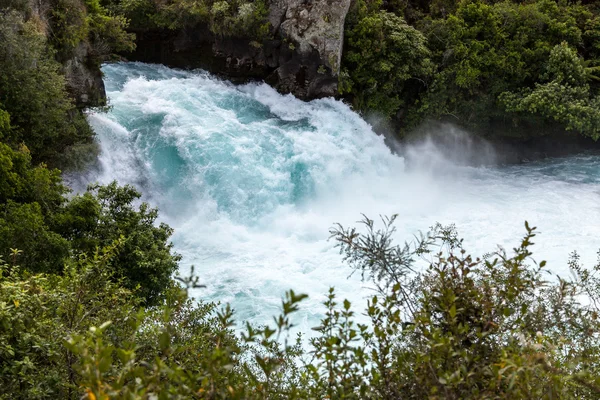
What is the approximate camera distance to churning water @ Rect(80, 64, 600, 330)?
13.5 metres

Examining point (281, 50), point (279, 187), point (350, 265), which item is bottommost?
point (279, 187)

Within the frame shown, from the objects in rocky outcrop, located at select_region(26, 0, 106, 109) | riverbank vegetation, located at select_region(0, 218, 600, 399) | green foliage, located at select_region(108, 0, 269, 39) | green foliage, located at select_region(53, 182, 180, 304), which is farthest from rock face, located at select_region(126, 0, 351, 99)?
riverbank vegetation, located at select_region(0, 218, 600, 399)

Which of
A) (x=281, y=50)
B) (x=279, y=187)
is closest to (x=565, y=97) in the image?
(x=281, y=50)

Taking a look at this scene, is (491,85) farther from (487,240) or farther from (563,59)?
(487,240)

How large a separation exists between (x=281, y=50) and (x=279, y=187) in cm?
645

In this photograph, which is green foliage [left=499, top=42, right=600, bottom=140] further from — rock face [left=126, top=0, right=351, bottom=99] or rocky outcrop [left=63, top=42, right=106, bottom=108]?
rocky outcrop [left=63, top=42, right=106, bottom=108]

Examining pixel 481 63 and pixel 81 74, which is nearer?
pixel 81 74

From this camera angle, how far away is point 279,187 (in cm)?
1609

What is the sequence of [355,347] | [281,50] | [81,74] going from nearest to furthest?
[355,347]
[81,74]
[281,50]

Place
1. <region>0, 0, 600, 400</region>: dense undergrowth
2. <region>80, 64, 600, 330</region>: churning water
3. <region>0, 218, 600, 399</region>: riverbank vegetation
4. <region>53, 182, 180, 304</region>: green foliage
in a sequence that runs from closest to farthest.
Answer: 1. <region>0, 218, 600, 399</region>: riverbank vegetation
2. <region>0, 0, 600, 400</region>: dense undergrowth
3. <region>53, 182, 180, 304</region>: green foliage
4. <region>80, 64, 600, 330</region>: churning water

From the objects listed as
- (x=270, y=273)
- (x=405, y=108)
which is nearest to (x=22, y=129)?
(x=270, y=273)

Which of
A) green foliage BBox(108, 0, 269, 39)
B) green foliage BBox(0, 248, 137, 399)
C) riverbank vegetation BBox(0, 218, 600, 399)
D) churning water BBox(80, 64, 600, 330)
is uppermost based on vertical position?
green foliage BBox(108, 0, 269, 39)

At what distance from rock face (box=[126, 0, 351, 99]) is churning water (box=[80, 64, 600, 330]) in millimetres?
695

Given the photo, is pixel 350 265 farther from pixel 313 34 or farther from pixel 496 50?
pixel 496 50
